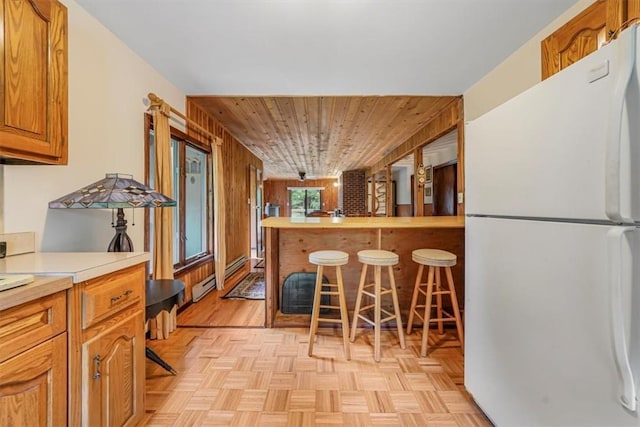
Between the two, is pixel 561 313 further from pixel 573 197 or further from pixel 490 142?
pixel 490 142

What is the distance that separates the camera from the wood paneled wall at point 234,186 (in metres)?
3.70

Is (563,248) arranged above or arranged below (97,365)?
above

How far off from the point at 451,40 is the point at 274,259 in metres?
2.35

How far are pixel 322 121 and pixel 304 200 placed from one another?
7.42 meters

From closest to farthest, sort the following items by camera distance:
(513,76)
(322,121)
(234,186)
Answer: (513,76) < (322,121) < (234,186)

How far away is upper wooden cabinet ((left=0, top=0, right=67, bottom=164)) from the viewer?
3.73 ft

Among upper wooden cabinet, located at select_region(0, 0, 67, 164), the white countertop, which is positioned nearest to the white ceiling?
upper wooden cabinet, located at select_region(0, 0, 67, 164)

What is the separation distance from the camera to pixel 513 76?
2.36m

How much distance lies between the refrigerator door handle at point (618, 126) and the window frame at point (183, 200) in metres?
2.85

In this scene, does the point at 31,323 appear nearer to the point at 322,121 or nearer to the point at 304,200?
the point at 322,121

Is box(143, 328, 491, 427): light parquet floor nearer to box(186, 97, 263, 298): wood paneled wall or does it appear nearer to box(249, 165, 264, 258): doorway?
box(186, 97, 263, 298): wood paneled wall

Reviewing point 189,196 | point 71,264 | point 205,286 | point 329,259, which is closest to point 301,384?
point 329,259

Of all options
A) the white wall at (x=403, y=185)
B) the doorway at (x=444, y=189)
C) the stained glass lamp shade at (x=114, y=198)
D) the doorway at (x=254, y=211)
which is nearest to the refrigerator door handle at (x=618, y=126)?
the stained glass lamp shade at (x=114, y=198)

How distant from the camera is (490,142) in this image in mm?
1432
